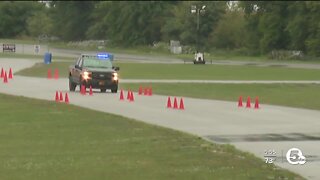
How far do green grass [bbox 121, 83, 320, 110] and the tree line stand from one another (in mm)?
55887

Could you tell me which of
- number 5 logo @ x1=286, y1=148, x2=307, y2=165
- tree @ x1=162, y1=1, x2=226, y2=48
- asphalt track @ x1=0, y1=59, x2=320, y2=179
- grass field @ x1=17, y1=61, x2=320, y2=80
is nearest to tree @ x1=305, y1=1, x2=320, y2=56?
tree @ x1=162, y1=1, x2=226, y2=48

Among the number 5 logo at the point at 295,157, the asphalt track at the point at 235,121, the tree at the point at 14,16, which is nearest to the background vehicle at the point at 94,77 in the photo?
the asphalt track at the point at 235,121

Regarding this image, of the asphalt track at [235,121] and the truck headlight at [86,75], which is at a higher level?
the truck headlight at [86,75]

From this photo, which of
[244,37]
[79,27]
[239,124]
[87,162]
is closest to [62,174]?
[87,162]

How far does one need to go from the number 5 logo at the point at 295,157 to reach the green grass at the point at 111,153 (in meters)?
0.60

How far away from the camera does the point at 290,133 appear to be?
643 inches

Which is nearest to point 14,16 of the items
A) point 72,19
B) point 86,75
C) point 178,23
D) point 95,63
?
point 72,19

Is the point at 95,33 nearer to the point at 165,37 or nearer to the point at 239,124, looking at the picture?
the point at 165,37

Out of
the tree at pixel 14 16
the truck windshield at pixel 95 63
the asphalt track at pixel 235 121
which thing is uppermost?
the tree at pixel 14 16

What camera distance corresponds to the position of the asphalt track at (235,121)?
13760mm

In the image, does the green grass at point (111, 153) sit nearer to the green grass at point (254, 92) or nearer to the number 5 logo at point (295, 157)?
the number 5 logo at point (295, 157)

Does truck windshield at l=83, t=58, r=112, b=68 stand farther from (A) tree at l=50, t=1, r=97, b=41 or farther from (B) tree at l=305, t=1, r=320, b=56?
(A) tree at l=50, t=1, r=97, b=41

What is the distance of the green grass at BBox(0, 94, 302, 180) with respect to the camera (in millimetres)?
10305

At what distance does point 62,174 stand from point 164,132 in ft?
19.9
